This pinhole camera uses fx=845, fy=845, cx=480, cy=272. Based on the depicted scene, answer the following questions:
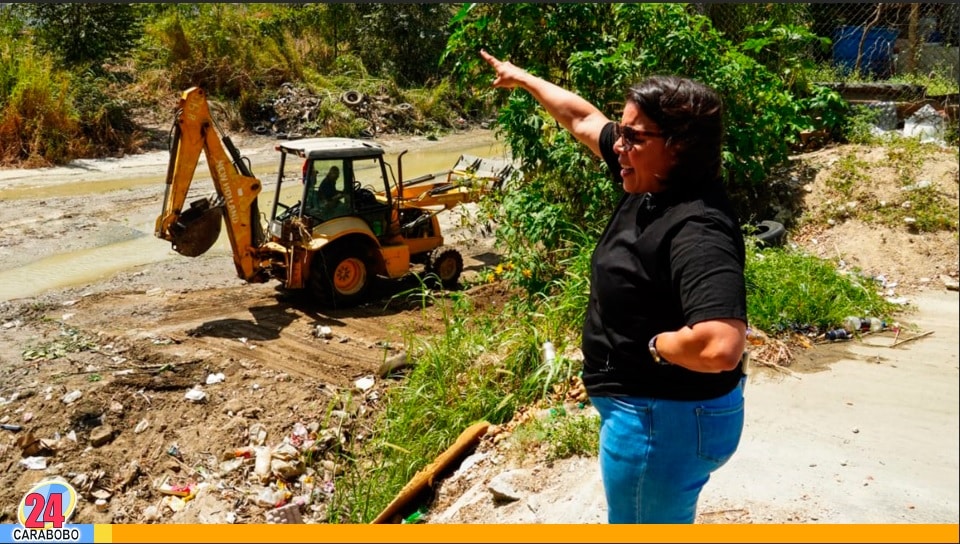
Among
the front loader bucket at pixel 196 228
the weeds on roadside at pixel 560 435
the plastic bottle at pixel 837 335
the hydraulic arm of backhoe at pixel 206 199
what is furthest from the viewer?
the front loader bucket at pixel 196 228

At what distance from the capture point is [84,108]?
10781 mm

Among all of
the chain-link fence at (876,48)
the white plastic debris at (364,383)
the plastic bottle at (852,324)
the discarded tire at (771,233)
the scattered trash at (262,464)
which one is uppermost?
the chain-link fence at (876,48)

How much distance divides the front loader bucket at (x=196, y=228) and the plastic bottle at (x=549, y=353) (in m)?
3.53

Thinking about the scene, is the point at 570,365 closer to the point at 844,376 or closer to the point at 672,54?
the point at 844,376

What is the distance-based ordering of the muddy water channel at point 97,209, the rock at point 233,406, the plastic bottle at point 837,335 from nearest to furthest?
the plastic bottle at point 837,335 → the rock at point 233,406 → the muddy water channel at point 97,209

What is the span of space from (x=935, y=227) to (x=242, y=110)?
375 inches

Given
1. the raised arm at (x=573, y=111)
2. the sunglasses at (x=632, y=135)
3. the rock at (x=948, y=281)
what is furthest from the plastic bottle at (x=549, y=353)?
the sunglasses at (x=632, y=135)

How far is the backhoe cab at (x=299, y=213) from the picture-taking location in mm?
6941

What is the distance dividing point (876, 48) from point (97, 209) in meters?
8.76

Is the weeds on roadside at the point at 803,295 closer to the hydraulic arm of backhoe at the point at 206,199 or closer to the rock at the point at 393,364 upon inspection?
the rock at the point at 393,364

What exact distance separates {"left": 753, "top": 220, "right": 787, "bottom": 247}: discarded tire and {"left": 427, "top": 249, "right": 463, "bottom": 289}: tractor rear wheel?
2899mm

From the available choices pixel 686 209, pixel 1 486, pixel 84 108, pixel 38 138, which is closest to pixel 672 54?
pixel 686 209

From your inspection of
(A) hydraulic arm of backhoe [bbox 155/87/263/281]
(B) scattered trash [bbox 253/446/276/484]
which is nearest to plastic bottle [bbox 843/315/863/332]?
(B) scattered trash [bbox 253/446/276/484]

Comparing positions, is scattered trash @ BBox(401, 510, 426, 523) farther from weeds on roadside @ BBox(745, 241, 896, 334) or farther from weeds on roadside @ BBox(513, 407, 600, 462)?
weeds on roadside @ BBox(745, 241, 896, 334)
